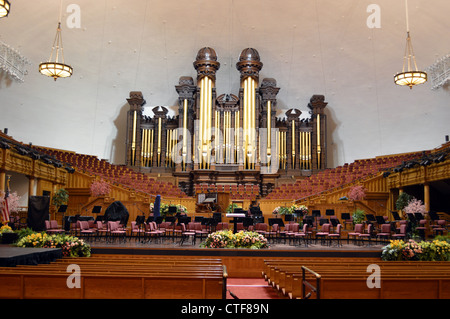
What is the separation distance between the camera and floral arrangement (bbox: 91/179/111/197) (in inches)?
585

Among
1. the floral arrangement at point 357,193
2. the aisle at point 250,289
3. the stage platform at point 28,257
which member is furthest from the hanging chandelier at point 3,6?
the floral arrangement at point 357,193

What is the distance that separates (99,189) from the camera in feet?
48.7

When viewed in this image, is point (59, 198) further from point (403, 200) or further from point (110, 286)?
point (403, 200)

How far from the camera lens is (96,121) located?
2038 cm

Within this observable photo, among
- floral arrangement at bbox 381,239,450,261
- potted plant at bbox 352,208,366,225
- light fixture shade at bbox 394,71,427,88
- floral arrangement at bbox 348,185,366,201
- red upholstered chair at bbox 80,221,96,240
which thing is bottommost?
floral arrangement at bbox 381,239,450,261

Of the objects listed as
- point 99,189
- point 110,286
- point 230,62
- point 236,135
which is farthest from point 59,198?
point 230,62

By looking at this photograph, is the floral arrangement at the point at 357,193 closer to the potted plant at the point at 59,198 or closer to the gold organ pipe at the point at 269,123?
the gold organ pipe at the point at 269,123

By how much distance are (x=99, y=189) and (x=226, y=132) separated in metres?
7.49

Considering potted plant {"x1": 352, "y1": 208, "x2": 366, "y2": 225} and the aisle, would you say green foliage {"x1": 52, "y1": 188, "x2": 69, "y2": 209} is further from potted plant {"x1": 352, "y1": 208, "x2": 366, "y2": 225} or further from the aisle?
potted plant {"x1": 352, "y1": 208, "x2": 366, "y2": 225}

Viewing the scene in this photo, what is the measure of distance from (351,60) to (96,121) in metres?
12.9

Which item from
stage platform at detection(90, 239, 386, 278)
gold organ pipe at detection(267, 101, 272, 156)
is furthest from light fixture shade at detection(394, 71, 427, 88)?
gold organ pipe at detection(267, 101, 272, 156)

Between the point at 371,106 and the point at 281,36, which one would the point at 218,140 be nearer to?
the point at 281,36

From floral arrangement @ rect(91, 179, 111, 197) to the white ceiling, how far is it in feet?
16.4
